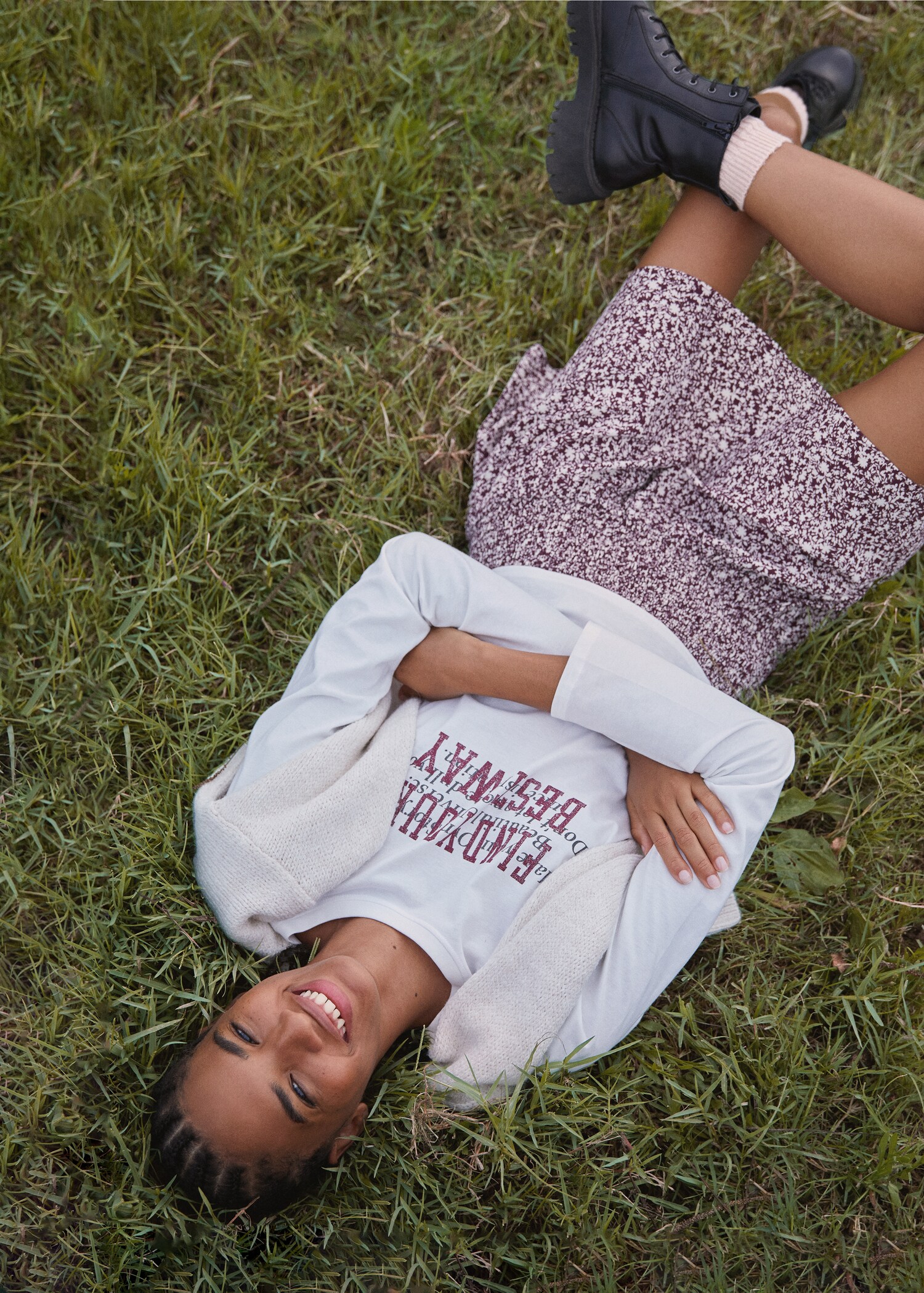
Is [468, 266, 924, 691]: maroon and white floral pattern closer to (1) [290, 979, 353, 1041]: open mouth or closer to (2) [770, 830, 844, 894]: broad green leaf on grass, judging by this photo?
(2) [770, 830, 844, 894]: broad green leaf on grass

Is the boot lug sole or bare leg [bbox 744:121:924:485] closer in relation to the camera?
bare leg [bbox 744:121:924:485]

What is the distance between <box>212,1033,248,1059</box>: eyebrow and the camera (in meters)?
1.84

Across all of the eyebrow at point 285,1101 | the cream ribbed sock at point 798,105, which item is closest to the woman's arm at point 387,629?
the eyebrow at point 285,1101

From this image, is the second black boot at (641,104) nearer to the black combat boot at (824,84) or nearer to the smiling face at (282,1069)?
the black combat boot at (824,84)

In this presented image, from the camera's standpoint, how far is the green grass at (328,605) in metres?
2.14

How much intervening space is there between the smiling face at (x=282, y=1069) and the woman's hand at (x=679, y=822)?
74 centimetres

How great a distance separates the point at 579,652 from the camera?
207 cm

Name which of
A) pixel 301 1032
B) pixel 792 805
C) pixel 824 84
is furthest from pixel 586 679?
pixel 824 84

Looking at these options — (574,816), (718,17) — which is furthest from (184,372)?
(718,17)

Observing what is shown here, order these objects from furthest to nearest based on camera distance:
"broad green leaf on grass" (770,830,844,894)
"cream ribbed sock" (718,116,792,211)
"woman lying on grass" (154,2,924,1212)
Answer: "broad green leaf on grass" (770,830,844,894) → "cream ribbed sock" (718,116,792,211) → "woman lying on grass" (154,2,924,1212)

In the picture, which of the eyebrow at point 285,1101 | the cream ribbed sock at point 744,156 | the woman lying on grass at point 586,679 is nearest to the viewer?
the eyebrow at point 285,1101

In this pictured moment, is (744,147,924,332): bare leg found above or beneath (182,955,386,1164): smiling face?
above

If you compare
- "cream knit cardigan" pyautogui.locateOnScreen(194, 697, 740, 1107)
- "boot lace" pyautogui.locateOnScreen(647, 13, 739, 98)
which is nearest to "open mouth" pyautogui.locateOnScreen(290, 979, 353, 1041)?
"cream knit cardigan" pyautogui.locateOnScreen(194, 697, 740, 1107)

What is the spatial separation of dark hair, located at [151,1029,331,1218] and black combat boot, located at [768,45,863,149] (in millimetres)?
2972
